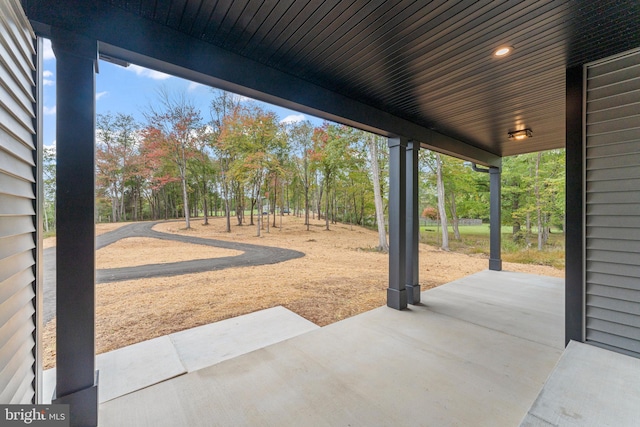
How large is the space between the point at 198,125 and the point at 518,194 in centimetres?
1285

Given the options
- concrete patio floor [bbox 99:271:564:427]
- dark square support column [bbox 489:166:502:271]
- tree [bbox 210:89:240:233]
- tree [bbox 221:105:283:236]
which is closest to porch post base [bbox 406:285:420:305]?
concrete patio floor [bbox 99:271:564:427]

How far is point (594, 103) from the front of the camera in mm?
2232

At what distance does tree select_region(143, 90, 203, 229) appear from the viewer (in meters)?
7.96

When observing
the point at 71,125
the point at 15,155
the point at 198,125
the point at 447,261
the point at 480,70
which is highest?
the point at 198,125

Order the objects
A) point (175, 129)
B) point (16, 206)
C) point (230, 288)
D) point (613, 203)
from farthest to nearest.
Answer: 1. point (175, 129)
2. point (230, 288)
3. point (613, 203)
4. point (16, 206)

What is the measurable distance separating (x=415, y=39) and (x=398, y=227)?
2142mm

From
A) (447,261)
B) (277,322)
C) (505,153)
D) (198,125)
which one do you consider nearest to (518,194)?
(447,261)

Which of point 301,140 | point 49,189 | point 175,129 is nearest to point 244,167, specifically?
point 175,129

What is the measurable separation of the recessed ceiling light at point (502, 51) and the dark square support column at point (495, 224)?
161 inches

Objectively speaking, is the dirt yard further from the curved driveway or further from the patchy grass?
the patchy grass

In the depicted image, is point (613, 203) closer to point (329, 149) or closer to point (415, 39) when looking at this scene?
point (415, 39)

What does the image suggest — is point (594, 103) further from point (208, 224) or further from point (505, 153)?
point (208, 224)

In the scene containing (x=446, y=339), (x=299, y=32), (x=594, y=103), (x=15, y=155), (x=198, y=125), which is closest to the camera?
(x=15, y=155)

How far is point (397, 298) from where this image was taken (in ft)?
11.0
